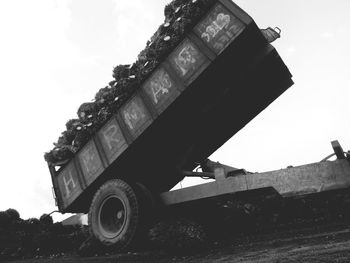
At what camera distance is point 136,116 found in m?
5.09

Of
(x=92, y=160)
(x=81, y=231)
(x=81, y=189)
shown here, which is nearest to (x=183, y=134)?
(x=92, y=160)

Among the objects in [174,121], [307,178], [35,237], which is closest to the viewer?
[307,178]

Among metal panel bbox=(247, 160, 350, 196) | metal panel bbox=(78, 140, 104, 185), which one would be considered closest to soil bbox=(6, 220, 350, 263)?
metal panel bbox=(247, 160, 350, 196)

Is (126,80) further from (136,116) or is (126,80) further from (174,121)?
(174,121)

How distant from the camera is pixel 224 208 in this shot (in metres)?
5.46

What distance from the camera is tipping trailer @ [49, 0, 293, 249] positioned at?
14.8 ft

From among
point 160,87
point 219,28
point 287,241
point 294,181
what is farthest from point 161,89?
point 287,241

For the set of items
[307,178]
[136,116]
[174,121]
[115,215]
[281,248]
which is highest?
[136,116]

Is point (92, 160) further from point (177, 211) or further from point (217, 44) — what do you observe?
point (217, 44)

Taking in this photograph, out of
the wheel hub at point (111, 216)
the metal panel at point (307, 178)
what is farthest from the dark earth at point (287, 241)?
the metal panel at point (307, 178)

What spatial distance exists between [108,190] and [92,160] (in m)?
0.67

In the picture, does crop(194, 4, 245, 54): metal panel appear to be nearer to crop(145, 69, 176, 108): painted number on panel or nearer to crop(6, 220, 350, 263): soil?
crop(145, 69, 176, 108): painted number on panel

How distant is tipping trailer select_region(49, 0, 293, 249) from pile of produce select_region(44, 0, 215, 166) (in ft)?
0.39

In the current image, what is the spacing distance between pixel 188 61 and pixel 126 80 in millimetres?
1191
